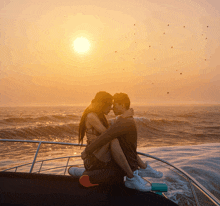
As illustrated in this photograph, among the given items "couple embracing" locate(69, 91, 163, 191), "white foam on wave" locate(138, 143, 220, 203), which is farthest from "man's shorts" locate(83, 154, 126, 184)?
"white foam on wave" locate(138, 143, 220, 203)

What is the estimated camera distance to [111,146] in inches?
99.7

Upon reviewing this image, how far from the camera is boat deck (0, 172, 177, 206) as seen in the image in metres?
2.20

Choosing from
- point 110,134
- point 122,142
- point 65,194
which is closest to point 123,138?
point 122,142

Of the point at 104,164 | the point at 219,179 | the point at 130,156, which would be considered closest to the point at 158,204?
the point at 130,156

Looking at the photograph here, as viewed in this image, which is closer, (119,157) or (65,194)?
(65,194)

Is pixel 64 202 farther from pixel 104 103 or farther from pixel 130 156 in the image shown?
A: pixel 104 103

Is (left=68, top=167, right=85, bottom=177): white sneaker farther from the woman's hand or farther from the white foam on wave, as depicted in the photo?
the white foam on wave

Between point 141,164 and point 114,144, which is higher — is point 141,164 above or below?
below

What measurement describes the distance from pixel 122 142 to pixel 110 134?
0.30 metres

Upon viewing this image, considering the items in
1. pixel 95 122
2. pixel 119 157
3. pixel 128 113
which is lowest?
pixel 119 157

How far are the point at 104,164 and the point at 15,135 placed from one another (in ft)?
57.5

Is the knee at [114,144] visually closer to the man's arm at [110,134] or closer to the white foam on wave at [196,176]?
the man's arm at [110,134]

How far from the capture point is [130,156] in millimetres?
2648

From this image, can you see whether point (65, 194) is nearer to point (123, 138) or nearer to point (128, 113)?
point (123, 138)
